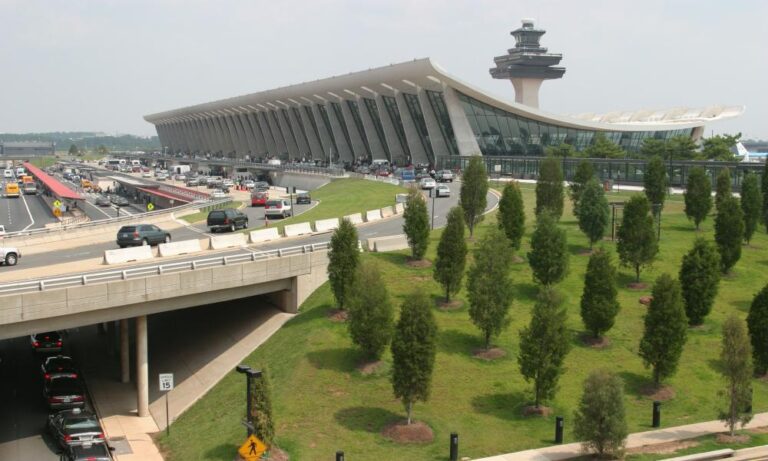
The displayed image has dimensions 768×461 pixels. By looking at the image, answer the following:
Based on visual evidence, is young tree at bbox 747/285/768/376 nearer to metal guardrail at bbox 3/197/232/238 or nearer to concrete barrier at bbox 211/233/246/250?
concrete barrier at bbox 211/233/246/250

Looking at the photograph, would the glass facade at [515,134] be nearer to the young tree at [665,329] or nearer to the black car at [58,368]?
the black car at [58,368]

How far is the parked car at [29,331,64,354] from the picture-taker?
37.3 meters

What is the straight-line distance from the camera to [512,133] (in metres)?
107

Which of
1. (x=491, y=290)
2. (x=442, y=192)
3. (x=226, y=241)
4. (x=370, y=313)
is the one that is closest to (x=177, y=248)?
(x=226, y=241)

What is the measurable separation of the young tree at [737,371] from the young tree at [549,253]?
11.1 m

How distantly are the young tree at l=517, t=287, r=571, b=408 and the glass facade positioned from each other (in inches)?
3182

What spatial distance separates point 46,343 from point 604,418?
25.7 meters

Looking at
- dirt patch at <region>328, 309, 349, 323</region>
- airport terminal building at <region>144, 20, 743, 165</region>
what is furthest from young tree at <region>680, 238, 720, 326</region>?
airport terminal building at <region>144, 20, 743, 165</region>

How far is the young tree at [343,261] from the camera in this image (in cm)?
3319

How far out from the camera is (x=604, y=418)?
72.7ft

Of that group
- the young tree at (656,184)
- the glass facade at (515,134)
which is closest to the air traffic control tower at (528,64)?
the glass facade at (515,134)

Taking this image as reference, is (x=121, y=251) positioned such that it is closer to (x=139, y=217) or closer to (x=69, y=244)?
(x=69, y=244)

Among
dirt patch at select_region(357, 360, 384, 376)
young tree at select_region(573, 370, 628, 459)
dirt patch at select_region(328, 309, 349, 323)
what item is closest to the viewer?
young tree at select_region(573, 370, 628, 459)

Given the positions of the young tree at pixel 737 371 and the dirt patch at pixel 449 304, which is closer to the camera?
the young tree at pixel 737 371
